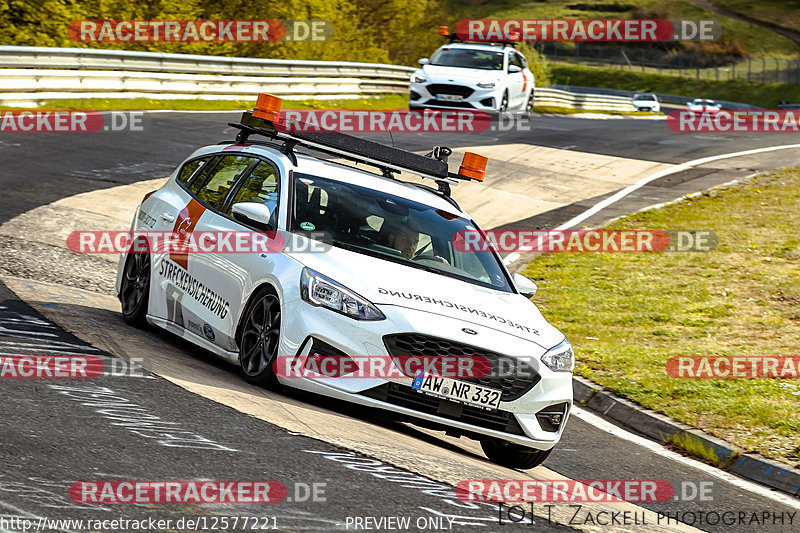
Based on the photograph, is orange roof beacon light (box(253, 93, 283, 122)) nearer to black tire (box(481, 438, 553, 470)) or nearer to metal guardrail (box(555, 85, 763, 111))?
black tire (box(481, 438, 553, 470))

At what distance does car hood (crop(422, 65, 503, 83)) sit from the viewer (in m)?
27.1

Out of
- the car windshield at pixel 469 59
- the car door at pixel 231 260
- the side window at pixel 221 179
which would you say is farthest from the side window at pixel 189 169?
the car windshield at pixel 469 59

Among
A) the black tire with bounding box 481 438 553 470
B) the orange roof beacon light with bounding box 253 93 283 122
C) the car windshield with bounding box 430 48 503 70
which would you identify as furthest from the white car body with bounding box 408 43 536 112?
the black tire with bounding box 481 438 553 470

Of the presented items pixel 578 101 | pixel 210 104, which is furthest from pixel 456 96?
pixel 578 101

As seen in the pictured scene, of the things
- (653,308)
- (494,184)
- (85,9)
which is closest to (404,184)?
(653,308)

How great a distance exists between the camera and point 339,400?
7.06 metres

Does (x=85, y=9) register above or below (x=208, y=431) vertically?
above

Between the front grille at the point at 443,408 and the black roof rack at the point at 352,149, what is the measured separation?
2.29m

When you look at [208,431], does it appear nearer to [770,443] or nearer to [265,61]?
[770,443]

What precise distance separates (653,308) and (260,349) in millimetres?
7578

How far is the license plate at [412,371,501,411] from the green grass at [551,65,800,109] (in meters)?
76.6

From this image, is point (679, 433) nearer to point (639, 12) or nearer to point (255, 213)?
point (255, 213)

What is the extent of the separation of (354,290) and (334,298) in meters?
0.14

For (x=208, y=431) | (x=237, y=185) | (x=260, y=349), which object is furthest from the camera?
(x=237, y=185)
